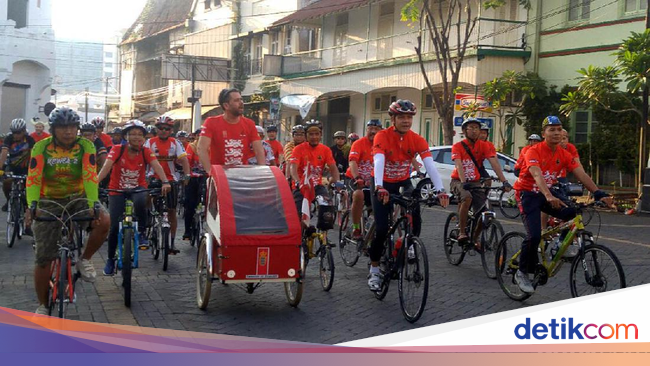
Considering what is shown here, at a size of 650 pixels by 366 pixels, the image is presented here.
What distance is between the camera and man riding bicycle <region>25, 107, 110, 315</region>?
6.50 meters

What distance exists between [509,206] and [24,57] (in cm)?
2286

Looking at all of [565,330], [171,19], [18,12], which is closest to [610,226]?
[565,330]

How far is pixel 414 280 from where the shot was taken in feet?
23.4

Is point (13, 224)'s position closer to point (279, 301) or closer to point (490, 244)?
point (279, 301)

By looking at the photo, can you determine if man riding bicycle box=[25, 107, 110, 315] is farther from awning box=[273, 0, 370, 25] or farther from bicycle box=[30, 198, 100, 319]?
awning box=[273, 0, 370, 25]

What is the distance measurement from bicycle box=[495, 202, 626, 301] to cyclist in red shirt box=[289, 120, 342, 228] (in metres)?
2.28

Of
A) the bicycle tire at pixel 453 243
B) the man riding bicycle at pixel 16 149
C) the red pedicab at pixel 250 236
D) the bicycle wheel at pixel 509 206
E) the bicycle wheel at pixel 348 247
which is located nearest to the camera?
the red pedicab at pixel 250 236

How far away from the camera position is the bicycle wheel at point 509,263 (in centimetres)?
814

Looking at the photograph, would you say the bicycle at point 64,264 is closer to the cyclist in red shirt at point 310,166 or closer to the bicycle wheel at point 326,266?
the bicycle wheel at point 326,266

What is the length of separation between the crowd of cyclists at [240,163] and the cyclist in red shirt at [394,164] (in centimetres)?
1

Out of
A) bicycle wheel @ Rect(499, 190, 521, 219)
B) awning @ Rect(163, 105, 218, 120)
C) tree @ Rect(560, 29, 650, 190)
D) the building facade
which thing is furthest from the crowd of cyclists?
awning @ Rect(163, 105, 218, 120)

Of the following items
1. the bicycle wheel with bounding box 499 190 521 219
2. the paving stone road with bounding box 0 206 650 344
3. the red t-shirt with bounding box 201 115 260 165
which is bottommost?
the paving stone road with bounding box 0 206 650 344

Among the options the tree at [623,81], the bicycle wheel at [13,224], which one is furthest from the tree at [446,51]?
the bicycle wheel at [13,224]

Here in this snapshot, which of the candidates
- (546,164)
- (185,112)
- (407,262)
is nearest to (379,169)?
(407,262)
